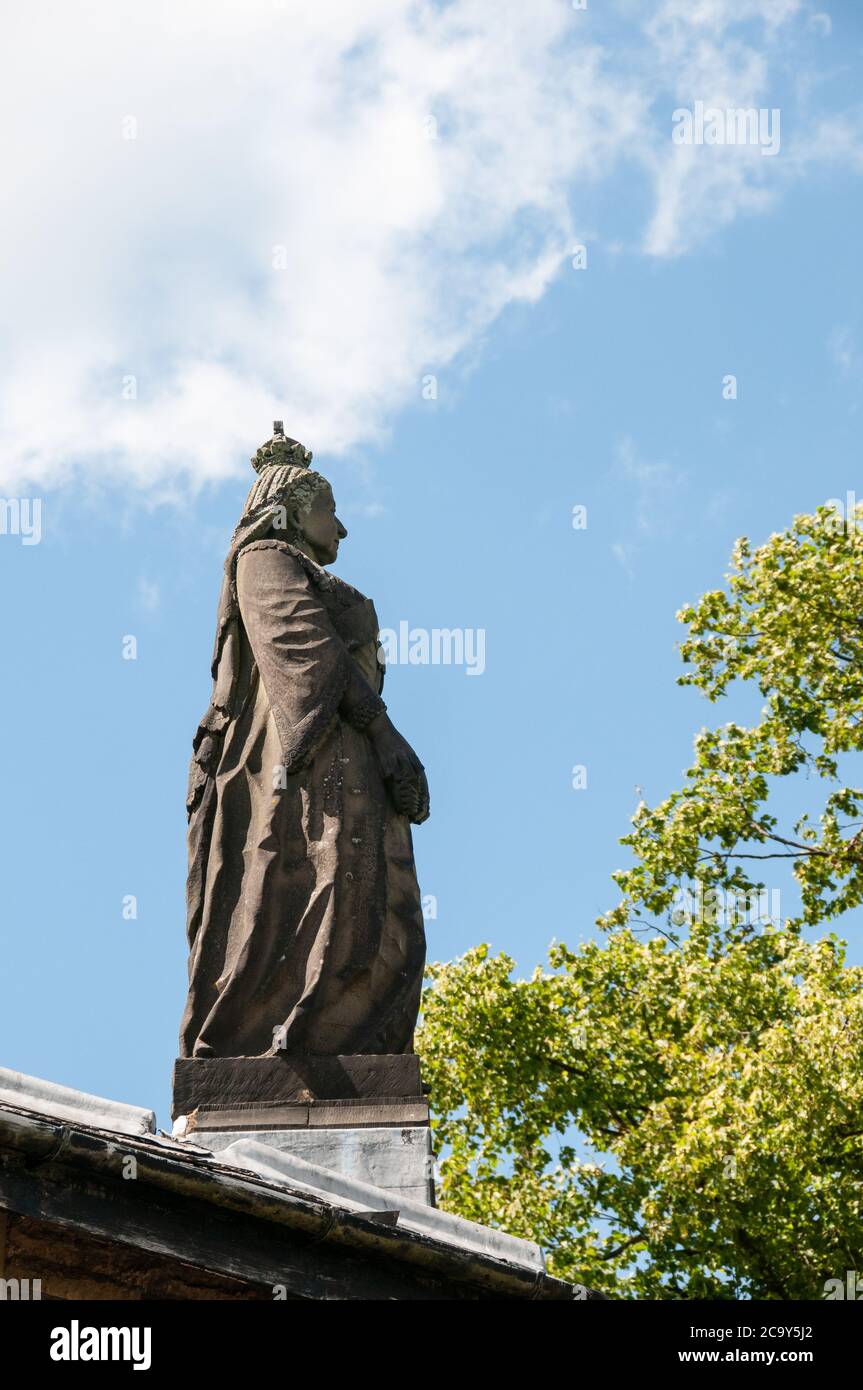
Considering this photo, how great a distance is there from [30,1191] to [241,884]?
3.42m

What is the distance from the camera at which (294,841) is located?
32.4 feet

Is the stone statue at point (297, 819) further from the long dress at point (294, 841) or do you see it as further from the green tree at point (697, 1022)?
the green tree at point (697, 1022)

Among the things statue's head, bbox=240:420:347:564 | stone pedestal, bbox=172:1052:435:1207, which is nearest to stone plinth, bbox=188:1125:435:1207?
stone pedestal, bbox=172:1052:435:1207

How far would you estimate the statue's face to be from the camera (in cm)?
1094

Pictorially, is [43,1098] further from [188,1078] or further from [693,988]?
[693,988]

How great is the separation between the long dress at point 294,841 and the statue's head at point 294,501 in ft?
0.51

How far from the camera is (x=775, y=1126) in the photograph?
19.1 m

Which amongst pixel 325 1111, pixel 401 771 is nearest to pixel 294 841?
pixel 401 771

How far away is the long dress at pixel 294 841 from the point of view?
945 cm

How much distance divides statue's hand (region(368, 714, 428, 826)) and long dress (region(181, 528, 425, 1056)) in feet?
0.19

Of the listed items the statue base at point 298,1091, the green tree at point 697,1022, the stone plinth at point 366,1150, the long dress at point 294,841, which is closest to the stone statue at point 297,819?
the long dress at point 294,841

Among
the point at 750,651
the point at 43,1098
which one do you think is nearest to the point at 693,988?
the point at 750,651

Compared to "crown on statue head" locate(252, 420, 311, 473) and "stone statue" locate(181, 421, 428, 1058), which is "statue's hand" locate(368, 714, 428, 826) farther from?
"crown on statue head" locate(252, 420, 311, 473)

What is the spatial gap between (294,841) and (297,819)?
0.12 metres
